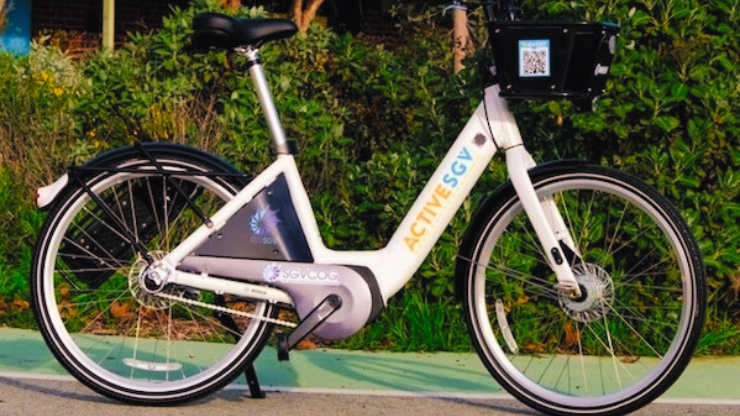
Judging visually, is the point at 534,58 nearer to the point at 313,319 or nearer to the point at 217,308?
the point at 313,319

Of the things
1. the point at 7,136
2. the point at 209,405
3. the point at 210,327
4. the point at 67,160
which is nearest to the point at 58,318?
the point at 209,405

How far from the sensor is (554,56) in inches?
203

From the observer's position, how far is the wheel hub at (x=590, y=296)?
532cm

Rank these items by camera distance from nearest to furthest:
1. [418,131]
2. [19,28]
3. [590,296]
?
[590,296] → [418,131] → [19,28]

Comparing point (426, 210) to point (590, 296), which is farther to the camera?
point (426, 210)

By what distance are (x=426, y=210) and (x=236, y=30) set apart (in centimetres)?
90

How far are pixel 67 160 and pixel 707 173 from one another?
147 inches

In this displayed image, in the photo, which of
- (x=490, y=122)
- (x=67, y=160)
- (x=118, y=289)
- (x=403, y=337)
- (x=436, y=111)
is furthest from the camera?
(x=67, y=160)

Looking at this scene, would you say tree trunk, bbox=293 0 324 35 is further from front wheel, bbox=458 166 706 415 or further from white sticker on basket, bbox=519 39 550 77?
white sticker on basket, bbox=519 39 550 77

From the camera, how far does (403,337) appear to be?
6.95m

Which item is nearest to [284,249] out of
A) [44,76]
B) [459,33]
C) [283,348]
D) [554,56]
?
[283,348]

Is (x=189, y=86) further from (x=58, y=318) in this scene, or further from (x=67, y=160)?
(x=58, y=318)

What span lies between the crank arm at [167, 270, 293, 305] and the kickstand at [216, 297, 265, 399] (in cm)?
16

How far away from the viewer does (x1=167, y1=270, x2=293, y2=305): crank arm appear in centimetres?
550
